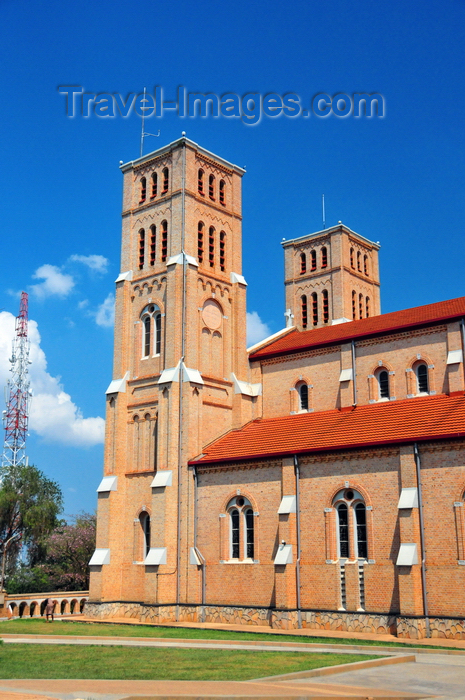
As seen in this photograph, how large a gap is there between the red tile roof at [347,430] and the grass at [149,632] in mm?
7249

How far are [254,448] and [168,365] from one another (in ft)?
21.0

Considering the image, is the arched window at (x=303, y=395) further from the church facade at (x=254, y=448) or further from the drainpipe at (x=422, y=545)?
the drainpipe at (x=422, y=545)

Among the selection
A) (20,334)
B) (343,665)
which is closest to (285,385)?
(343,665)

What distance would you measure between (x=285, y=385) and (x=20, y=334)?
37.4m

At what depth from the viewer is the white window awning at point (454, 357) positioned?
31828mm

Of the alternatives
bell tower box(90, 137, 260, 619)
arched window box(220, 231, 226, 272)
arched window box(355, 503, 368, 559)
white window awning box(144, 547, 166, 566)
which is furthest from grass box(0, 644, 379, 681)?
arched window box(220, 231, 226, 272)

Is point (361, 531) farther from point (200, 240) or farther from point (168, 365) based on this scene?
point (200, 240)

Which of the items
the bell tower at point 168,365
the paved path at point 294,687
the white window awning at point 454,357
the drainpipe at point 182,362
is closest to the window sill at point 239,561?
the bell tower at point 168,365

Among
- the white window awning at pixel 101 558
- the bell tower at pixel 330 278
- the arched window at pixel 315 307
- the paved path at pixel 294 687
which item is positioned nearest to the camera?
the paved path at pixel 294 687

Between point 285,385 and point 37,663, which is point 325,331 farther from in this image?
point 37,663

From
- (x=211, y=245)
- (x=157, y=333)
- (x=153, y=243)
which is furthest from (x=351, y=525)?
(x=153, y=243)

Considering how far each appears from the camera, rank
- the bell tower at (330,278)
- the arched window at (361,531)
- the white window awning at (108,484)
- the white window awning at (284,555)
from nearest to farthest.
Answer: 1. the arched window at (361,531)
2. the white window awning at (284,555)
3. the white window awning at (108,484)
4. the bell tower at (330,278)

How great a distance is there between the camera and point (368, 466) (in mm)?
28359

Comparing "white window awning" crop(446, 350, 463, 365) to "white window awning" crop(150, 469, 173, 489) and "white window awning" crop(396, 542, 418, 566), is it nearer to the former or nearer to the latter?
"white window awning" crop(396, 542, 418, 566)
